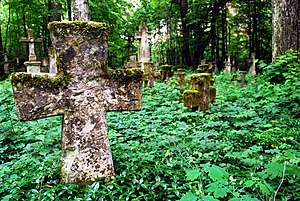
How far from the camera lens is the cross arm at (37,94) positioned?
96.5 inches

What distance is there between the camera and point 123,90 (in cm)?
290

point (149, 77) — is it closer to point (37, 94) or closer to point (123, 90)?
point (123, 90)

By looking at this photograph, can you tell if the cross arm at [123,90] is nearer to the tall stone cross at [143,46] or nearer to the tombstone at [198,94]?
the tombstone at [198,94]

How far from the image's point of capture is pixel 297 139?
365 cm

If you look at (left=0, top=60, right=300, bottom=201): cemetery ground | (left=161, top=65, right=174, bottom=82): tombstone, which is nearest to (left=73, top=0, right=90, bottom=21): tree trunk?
(left=0, top=60, right=300, bottom=201): cemetery ground

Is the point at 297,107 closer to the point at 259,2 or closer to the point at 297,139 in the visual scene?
the point at 297,139

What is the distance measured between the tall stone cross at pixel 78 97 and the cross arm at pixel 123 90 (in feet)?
0.24

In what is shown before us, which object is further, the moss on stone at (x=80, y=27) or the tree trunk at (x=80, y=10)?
the tree trunk at (x=80, y=10)

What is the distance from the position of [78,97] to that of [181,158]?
4.44 feet

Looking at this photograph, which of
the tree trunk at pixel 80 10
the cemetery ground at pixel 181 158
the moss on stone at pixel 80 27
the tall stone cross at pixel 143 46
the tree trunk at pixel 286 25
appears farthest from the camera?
the tall stone cross at pixel 143 46

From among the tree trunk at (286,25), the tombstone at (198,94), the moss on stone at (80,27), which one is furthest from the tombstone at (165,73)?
the moss on stone at (80,27)

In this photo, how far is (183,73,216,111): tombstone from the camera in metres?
5.59

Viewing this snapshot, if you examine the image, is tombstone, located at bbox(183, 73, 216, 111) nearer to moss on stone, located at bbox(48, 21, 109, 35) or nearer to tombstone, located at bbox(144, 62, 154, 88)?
moss on stone, located at bbox(48, 21, 109, 35)

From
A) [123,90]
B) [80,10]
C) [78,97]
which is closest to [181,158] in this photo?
[123,90]
